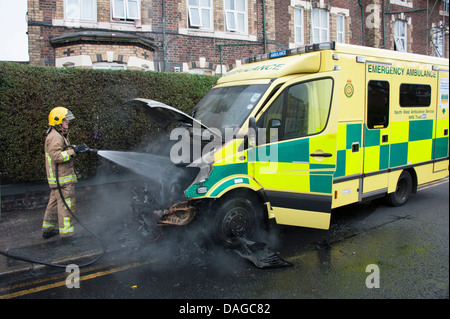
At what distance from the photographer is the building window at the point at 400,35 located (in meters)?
19.7

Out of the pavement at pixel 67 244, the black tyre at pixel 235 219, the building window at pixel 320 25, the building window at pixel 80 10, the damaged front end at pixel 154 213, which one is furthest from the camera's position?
the building window at pixel 320 25

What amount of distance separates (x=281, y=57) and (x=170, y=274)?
11.8 feet

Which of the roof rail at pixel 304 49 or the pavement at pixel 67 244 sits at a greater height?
the roof rail at pixel 304 49

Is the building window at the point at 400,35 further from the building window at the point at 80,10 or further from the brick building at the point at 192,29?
the building window at the point at 80,10

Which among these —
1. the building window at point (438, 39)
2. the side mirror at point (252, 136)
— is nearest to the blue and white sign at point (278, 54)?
the side mirror at point (252, 136)

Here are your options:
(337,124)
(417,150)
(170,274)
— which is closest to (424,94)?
(417,150)

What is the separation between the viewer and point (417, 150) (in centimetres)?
696

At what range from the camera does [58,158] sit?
5195 millimetres

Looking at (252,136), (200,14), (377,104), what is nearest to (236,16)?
(200,14)

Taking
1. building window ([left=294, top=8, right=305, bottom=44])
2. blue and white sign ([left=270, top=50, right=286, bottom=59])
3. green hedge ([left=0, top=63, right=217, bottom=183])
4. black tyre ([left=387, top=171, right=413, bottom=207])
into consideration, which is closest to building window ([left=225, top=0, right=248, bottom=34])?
building window ([left=294, top=8, right=305, bottom=44])

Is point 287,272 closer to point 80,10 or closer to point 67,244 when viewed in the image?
point 67,244

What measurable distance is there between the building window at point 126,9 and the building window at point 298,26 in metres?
7.30

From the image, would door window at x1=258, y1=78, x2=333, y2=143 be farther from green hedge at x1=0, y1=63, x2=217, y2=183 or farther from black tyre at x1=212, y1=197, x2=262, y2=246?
green hedge at x1=0, y1=63, x2=217, y2=183

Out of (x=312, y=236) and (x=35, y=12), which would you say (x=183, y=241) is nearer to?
(x=312, y=236)
